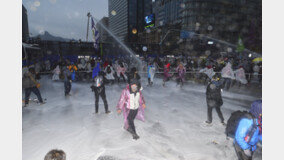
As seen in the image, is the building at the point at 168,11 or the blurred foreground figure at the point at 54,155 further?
the building at the point at 168,11

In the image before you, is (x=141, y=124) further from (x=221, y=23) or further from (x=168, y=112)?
(x=221, y=23)

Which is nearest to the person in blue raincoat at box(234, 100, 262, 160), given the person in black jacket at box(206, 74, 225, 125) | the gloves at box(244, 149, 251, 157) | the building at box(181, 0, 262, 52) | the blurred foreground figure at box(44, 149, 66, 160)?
the gloves at box(244, 149, 251, 157)

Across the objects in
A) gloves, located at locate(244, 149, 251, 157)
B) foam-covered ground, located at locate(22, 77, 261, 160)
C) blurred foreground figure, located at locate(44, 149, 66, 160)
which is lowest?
foam-covered ground, located at locate(22, 77, 261, 160)

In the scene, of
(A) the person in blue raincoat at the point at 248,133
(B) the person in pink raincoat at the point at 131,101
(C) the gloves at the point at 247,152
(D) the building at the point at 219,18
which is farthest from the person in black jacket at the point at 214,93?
(D) the building at the point at 219,18

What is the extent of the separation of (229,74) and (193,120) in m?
5.49

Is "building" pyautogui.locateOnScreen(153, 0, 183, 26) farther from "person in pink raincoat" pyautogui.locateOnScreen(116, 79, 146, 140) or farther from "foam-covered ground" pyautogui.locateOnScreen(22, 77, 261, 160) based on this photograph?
"person in pink raincoat" pyautogui.locateOnScreen(116, 79, 146, 140)

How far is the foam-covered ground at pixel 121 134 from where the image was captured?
358 centimetres

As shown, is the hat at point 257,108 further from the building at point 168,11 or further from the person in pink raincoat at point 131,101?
the building at point 168,11

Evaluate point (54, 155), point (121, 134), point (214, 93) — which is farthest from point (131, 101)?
point (214, 93)

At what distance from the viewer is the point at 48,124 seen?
16.5ft

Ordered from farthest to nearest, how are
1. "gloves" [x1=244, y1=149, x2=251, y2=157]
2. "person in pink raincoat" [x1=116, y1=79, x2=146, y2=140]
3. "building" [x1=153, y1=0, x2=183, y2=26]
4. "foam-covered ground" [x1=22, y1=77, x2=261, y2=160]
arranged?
"building" [x1=153, y1=0, x2=183, y2=26]
"person in pink raincoat" [x1=116, y1=79, x2=146, y2=140]
"foam-covered ground" [x1=22, y1=77, x2=261, y2=160]
"gloves" [x1=244, y1=149, x2=251, y2=157]

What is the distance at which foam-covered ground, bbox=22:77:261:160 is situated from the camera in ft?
11.7

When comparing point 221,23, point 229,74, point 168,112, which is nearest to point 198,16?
point 221,23

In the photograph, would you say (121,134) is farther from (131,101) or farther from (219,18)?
(219,18)
